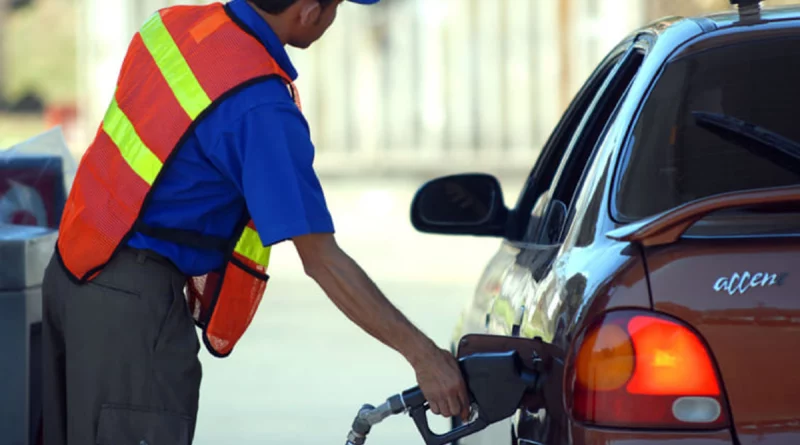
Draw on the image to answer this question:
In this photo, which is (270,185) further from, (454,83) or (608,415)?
(454,83)

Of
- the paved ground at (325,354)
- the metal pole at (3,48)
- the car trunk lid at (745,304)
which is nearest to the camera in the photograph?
the car trunk lid at (745,304)

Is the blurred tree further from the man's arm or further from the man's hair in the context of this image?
the man's arm

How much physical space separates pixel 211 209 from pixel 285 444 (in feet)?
12.9

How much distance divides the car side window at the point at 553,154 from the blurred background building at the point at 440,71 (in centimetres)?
1372

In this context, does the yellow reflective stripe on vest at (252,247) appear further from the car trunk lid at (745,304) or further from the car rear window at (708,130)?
the car trunk lid at (745,304)

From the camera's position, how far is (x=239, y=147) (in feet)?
10.8

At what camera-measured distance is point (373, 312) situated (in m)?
3.31

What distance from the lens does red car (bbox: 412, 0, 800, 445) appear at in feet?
9.06

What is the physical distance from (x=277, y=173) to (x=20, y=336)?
1.12 m

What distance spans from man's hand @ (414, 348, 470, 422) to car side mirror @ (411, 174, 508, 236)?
3.94ft

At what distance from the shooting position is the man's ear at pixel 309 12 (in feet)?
11.5

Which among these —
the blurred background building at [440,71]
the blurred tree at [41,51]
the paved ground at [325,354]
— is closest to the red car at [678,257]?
the paved ground at [325,354]

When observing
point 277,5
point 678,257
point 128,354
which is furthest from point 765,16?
point 128,354

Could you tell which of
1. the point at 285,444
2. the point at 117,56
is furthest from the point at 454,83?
the point at 285,444
